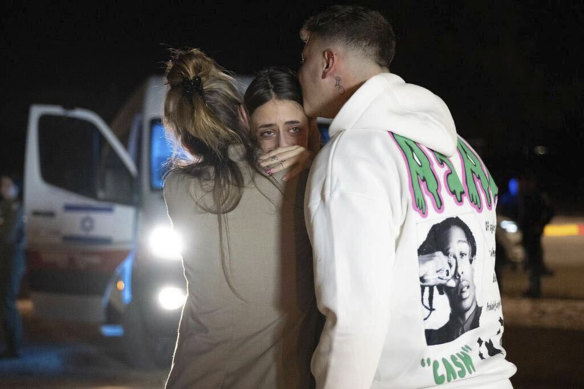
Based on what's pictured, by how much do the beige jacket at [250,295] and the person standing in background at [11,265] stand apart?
264 inches

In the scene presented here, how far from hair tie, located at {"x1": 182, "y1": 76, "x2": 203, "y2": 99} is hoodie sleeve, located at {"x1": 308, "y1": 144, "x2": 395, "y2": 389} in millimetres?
840

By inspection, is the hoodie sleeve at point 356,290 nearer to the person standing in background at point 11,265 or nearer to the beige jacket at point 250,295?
the beige jacket at point 250,295

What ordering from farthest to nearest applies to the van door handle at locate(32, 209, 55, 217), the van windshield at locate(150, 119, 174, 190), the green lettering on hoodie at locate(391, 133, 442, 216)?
the van door handle at locate(32, 209, 55, 217) → the van windshield at locate(150, 119, 174, 190) → the green lettering on hoodie at locate(391, 133, 442, 216)

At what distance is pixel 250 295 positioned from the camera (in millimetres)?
2576

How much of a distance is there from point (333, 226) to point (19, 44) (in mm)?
40082

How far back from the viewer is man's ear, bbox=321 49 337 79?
2.50 metres

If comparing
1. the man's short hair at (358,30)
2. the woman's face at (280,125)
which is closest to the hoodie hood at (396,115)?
the man's short hair at (358,30)

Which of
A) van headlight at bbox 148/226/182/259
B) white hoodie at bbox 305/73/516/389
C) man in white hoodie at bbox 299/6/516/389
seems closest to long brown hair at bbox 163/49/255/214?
man in white hoodie at bbox 299/6/516/389

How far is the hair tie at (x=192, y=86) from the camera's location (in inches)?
110

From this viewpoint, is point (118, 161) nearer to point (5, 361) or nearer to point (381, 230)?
point (5, 361)

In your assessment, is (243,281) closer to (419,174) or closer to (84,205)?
(419,174)

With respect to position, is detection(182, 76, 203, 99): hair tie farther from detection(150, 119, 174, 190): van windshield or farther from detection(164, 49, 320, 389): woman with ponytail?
detection(150, 119, 174, 190): van windshield

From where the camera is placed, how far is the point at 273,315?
2590mm

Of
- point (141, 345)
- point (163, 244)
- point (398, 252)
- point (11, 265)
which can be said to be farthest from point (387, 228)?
point (11, 265)
